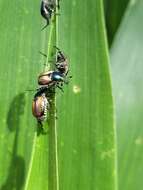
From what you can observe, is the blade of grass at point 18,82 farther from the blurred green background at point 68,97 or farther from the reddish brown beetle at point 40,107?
the reddish brown beetle at point 40,107

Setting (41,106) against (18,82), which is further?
(18,82)

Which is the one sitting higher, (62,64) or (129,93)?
(129,93)

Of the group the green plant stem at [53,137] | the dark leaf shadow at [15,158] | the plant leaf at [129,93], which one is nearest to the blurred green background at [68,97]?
A: the dark leaf shadow at [15,158]

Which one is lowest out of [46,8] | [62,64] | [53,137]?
[53,137]

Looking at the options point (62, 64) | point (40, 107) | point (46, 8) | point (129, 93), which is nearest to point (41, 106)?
point (40, 107)

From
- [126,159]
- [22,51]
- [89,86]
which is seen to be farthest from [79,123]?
[126,159]

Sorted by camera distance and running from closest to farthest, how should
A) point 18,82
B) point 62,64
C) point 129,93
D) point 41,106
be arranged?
point 41,106 < point 62,64 < point 18,82 < point 129,93

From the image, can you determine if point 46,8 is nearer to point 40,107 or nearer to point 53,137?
point 40,107

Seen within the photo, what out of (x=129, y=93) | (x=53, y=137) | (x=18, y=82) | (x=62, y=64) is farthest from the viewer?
(x=129, y=93)
